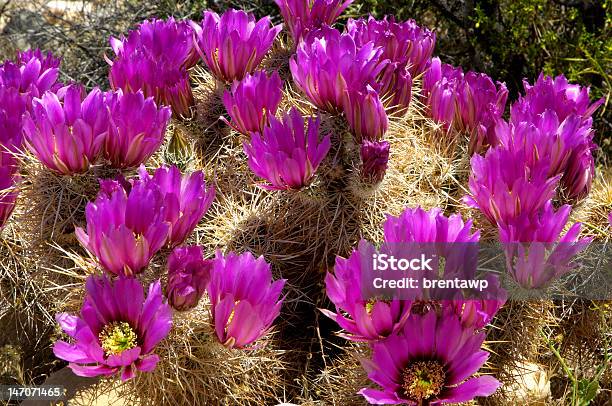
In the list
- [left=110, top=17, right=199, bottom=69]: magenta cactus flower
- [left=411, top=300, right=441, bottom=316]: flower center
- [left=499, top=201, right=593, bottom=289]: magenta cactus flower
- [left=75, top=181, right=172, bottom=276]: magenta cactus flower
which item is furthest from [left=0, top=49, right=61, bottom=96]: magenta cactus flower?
[left=499, top=201, right=593, bottom=289]: magenta cactus flower

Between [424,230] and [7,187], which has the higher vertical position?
[7,187]

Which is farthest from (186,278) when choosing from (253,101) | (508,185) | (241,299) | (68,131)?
(508,185)

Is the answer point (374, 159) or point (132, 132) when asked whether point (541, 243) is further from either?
point (132, 132)

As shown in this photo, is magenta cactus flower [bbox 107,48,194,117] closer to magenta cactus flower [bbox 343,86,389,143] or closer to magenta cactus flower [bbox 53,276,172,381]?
magenta cactus flower [bbox 343,86,389,143]

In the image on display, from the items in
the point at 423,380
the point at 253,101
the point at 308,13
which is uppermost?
the point at 308,13

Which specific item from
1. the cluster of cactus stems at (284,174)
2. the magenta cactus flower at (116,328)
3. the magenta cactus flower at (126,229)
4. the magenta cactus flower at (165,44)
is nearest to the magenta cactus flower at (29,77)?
the cluster of cactus stems at (284,174)

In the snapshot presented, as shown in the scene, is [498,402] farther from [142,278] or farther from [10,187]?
[10,187]
